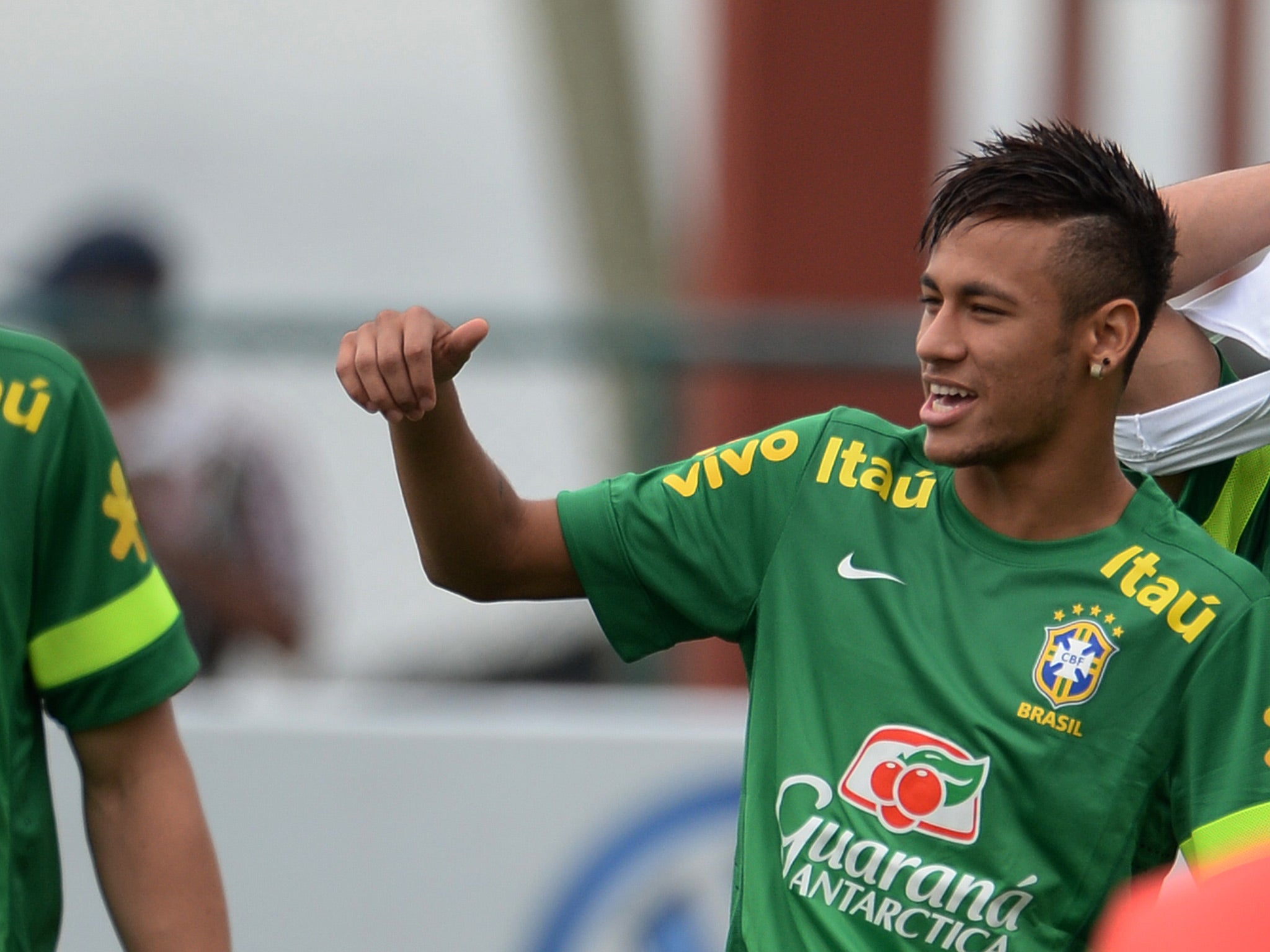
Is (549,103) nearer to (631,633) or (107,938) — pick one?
(107,938)

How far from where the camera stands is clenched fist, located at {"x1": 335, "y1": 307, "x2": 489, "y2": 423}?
2359 millimetres

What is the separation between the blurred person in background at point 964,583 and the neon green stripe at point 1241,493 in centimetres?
23

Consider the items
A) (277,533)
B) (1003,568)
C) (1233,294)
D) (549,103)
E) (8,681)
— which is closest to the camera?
(8,681)

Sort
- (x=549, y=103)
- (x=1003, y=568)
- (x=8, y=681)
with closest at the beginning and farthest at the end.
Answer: (x=8, y=681)
(x=1003, y=568)
(x=549, y=103)

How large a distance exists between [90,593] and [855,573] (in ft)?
3.10

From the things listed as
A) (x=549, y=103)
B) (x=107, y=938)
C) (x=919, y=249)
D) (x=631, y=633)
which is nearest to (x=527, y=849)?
(x=107, y=938)

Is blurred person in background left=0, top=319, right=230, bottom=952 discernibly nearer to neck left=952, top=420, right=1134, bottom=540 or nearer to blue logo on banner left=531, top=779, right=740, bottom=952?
neck left=952, top=420, right=1134, bottom=540

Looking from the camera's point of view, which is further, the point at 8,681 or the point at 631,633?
the point at 631,633

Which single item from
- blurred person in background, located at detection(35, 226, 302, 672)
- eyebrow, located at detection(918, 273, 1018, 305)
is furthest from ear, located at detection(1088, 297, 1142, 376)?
blurred person in background, located at detection(35, 226, 302, 672)

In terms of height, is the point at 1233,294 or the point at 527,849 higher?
the point at 1233,294

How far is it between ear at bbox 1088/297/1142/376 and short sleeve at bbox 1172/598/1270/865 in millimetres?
349

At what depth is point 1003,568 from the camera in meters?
2.52

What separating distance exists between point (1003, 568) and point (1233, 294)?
1.74 ft

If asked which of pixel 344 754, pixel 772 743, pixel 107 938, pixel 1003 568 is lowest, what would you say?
pixel 107 938
